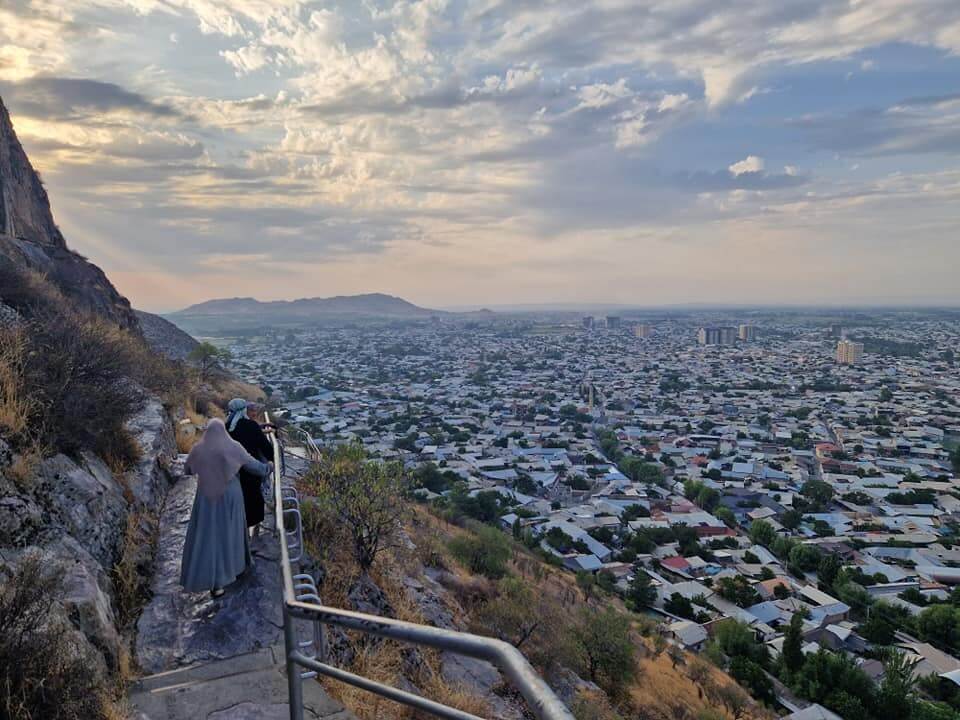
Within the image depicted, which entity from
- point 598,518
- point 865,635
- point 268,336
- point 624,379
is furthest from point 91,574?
point 268,336

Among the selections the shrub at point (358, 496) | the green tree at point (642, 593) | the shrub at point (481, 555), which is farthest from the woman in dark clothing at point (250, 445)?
the green tree at point (642, 593)

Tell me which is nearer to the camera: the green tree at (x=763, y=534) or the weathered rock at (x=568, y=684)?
the weathered rock at (x=568, y=684)

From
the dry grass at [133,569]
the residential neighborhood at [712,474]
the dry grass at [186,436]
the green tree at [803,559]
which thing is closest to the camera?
the dry grass at [133,569]

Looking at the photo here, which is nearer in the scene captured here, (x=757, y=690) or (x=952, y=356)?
(x=757, y=690)

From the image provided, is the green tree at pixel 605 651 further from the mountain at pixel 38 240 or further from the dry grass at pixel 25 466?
the mountain at pixel 38 240

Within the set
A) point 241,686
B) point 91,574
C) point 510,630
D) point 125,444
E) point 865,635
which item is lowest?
point 865,635

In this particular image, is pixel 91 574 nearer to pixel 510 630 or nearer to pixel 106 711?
pixel 106 711

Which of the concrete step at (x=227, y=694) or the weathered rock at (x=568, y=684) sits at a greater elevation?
the concrete step at (x=227, y=694)
